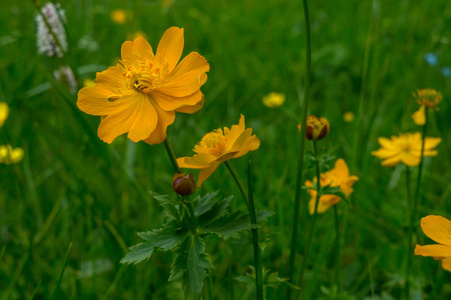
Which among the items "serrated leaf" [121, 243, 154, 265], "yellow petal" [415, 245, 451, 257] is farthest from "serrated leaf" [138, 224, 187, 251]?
"yellow petal" [415, 245, 451, 257]

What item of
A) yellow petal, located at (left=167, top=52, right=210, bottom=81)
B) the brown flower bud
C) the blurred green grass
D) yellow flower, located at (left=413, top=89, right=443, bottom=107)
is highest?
yellow petal, located at (left=167, top=52, right=210, bottom=81)

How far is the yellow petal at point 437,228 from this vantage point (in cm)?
68

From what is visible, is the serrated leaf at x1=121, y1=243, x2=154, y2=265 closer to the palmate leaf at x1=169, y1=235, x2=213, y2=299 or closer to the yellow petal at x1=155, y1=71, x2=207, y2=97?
the palmate leaf at x1=169, y1=235, x2=213, y2=299

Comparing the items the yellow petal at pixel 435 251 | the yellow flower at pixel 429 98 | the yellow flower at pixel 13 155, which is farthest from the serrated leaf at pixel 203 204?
the yellow flower at pixel 13 155

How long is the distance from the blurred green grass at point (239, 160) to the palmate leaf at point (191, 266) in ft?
0.47

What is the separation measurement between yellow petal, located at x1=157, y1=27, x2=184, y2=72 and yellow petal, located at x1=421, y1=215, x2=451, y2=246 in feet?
1.67

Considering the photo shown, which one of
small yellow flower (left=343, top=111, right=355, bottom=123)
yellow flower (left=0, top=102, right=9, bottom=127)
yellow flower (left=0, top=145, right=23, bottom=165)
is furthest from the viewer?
small yellow flower (left=343, top=111, right=355, bottom=123)

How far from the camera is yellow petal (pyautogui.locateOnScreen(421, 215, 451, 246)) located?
0.68 meters

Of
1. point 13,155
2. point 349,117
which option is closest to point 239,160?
point 349,117

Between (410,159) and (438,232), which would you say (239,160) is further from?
(438,232)

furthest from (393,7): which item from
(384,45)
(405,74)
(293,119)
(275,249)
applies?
(275,249)

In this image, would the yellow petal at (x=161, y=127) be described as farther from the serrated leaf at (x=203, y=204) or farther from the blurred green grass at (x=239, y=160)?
the blurred green grass at (x=239, y=160)

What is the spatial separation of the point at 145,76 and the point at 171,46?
7 cm

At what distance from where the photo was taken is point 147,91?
0.81m
